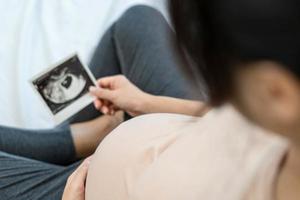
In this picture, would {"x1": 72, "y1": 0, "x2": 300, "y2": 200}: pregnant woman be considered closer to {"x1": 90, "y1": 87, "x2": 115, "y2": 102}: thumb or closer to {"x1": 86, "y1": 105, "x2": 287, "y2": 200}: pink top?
{"x1": 86, "y1": 105, "x2": 287, "y2": 200}: pink top

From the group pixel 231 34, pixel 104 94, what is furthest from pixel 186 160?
pixel 104 94

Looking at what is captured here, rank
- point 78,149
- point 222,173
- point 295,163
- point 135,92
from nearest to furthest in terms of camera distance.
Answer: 1. point 295,163
2. point 222,173
3. point 135,92
4. point 78,149

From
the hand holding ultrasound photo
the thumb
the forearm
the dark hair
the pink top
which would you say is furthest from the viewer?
the hand holding ultrasound photo

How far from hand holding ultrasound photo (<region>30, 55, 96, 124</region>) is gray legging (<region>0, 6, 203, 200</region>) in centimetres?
3

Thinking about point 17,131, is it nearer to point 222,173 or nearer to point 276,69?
point 222,173

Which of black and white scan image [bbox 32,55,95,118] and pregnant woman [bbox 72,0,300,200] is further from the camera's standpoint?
black and white scan image [bbox 32,55,95,118]

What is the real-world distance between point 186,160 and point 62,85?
660 mm

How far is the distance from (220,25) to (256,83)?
5 cm

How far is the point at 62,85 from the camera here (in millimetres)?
1280

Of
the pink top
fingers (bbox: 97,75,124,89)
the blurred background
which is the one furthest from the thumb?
the pink top

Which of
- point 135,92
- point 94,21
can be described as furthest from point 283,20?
point 94,21

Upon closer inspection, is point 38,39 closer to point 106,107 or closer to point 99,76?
point 99,76

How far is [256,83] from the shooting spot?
1.24 feet

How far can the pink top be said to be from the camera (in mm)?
600
